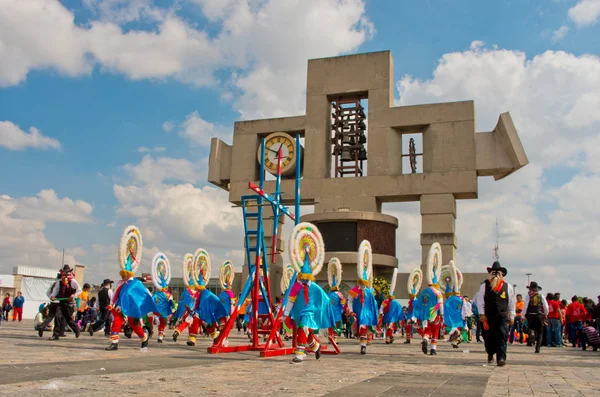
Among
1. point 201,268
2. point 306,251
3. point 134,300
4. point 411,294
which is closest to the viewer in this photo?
point 306,251

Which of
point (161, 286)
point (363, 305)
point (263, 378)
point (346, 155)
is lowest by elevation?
point (263, 378)

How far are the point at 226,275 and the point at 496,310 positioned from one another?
10830 millimetres

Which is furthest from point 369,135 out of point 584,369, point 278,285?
point 584,369

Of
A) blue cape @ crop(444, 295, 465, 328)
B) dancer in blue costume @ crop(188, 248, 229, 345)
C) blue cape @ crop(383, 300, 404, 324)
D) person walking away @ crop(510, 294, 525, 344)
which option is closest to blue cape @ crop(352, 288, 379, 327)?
blue cape @ crop(444, 295, 465, 328)

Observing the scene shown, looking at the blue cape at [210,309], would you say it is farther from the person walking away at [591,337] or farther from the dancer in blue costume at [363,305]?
the person walking away at [591,337]

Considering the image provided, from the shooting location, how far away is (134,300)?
11.7 m

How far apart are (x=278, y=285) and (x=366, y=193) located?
8296 mm

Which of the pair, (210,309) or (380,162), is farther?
(380,162)

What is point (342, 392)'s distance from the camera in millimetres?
5938

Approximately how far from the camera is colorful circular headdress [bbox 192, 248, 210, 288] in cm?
1507

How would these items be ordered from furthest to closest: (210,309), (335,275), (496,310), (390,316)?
(390,316), (335,275), (210,309), (496,310)

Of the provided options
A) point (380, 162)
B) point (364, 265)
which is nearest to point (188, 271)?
point (364, 265)

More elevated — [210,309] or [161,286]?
[161,286]

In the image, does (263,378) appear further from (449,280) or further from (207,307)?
(449,280)
